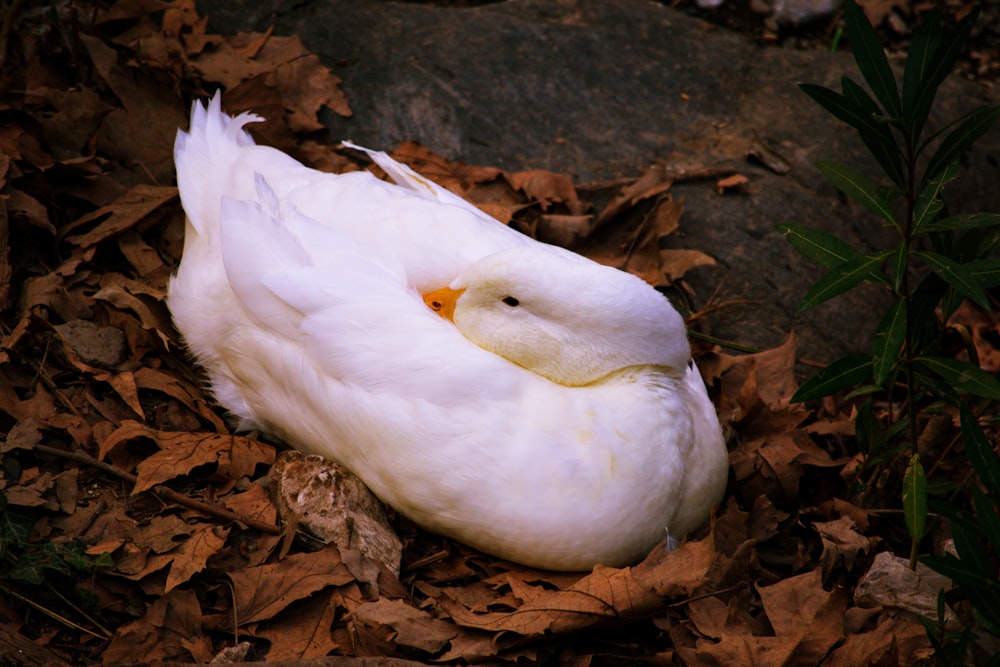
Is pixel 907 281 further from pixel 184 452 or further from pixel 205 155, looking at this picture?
pixel 205 155

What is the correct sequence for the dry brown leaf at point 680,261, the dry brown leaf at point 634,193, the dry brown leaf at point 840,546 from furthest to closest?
the dry brown leaf at point 634,193 → the dry brown leaf at point 680,261 → the dry brown leaf at point 840,546

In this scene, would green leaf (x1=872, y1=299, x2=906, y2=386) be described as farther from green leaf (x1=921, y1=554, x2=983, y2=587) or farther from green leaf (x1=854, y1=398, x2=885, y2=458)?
green leaf (x1=854, y1=398, x2=885, y2=458)

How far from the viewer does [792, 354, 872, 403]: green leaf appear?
2.59m

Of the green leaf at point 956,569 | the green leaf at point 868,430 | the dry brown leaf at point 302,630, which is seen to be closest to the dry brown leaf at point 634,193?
the green leaf at point 868,430

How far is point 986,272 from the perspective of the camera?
2.43m

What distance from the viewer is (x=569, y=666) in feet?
8.59

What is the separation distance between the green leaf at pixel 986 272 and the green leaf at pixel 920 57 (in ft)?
1.54

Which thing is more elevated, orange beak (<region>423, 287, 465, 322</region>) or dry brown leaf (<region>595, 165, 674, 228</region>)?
orange beak (<region>423, 287, 465, 322</region>)

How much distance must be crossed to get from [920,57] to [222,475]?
2374 millimetres

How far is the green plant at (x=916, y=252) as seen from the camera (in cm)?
218

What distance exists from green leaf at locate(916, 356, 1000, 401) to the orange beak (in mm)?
1411

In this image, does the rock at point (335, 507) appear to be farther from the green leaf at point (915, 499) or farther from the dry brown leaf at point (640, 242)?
the dry brown leaf at point (640, 242)

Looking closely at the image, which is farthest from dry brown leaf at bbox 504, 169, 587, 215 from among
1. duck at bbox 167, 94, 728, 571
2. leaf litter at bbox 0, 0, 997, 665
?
duck at bbox 167, 94, 728, 571

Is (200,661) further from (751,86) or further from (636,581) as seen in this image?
(751,86)
